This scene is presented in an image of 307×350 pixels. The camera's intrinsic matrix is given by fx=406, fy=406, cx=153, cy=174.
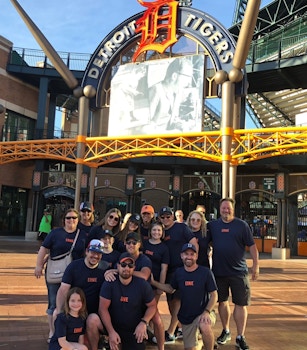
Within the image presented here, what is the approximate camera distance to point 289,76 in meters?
22.0

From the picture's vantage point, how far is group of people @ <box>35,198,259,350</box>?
4051mm

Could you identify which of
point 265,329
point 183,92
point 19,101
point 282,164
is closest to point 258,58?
point 282,164

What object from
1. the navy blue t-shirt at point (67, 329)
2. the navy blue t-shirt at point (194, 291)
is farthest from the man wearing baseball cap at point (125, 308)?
the navy blue t-shirt at point (194, 291)

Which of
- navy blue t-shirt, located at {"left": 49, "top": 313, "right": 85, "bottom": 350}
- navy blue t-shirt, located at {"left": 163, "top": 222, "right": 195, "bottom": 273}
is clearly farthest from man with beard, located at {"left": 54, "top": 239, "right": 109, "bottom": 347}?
navy blue t-shirt, located at {"left": 163, "top": 222, "right": 195, "bottom": 273}

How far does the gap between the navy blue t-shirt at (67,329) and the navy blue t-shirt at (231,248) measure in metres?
2.05

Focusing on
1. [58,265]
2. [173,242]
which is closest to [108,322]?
[58,265]

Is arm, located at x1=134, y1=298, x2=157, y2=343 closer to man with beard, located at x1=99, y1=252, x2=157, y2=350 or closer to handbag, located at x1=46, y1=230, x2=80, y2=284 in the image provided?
man with beard, located at x1=99, y1=252, x2=157, y2=350

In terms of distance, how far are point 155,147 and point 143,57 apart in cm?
482

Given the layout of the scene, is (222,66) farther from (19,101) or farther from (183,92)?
(19,101)

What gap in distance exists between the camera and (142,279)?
4.20 metres

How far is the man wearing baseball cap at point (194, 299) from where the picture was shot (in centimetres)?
439

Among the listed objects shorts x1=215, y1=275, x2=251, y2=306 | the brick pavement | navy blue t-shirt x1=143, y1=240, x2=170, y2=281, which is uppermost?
navy blue t-shirt x1=143, y1=240, x2=170, y2=281

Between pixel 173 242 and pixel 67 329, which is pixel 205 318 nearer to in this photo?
pixel 173 242

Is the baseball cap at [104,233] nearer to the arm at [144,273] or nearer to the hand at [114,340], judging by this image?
the arm at [144,273]
